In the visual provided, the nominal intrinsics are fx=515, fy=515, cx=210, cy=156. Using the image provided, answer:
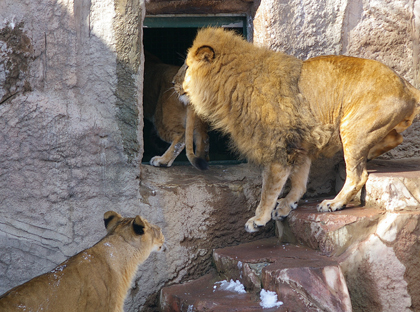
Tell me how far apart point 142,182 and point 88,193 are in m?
0.51

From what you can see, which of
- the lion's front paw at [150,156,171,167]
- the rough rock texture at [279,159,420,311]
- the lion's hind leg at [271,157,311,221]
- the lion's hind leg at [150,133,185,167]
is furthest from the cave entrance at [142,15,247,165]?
the rough rock texture at [279,159,420,311]

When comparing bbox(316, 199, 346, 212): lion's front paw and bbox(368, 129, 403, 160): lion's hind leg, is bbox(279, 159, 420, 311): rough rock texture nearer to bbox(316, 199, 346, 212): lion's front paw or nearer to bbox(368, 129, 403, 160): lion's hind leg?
bbox(316, 199, 346, 212): lion's front paw

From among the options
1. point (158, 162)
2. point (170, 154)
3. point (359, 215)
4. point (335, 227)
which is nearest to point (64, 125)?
point (158, 162)

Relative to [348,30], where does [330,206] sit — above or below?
below

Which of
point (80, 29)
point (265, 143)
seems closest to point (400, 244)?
point (265, 143)

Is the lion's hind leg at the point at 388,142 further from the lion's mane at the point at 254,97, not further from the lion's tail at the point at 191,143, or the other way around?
the lion's tail at the point at 191,143

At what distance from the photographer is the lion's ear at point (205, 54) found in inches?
176

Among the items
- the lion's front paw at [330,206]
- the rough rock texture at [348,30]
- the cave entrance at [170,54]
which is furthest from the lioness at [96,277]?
the cave entrance at [170,54]

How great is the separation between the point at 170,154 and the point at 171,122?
1.29ft

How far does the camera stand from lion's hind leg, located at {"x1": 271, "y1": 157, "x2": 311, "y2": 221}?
15.1 ft

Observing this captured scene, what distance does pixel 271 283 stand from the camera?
3744mm

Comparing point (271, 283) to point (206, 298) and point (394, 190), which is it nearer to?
point (206, 298)

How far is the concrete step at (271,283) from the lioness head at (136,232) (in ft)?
1.73

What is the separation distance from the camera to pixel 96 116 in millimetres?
4438
